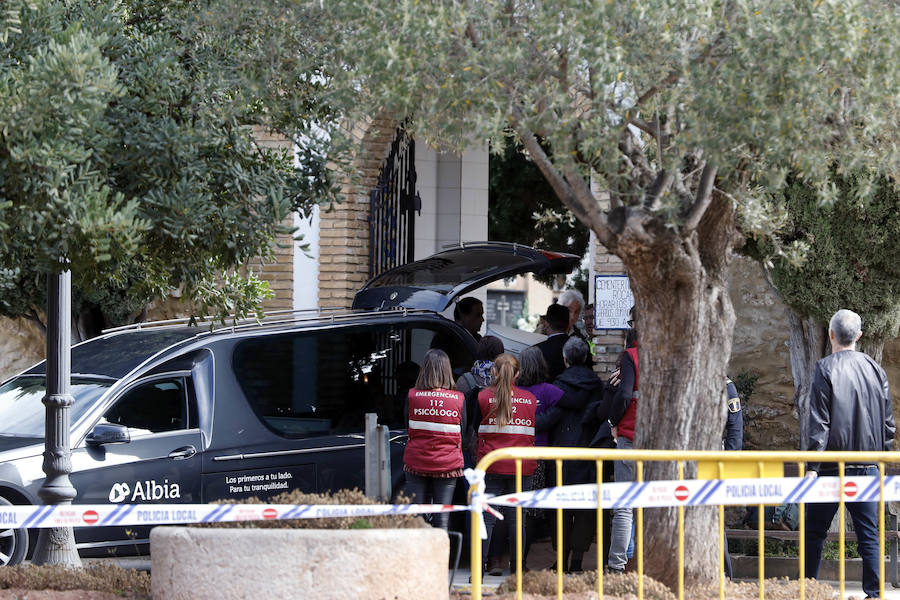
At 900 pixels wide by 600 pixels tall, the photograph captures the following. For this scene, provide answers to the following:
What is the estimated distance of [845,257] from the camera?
8641 millimetres

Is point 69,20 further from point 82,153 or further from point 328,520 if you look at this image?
point 328,520

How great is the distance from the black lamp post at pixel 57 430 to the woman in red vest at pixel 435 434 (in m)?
2.30

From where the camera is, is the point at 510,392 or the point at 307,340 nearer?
the point at 510,392

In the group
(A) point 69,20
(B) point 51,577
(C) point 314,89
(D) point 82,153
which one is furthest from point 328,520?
(A) point 69,20

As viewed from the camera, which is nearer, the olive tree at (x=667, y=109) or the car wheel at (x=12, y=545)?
the olive tree at (x=667, y=109)

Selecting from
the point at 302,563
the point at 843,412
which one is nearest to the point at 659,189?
the point at 843,412

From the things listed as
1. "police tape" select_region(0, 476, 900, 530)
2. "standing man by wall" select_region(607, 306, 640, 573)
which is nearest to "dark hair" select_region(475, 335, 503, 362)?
"standing man by wall" select_region(607, 306, 640, 573)

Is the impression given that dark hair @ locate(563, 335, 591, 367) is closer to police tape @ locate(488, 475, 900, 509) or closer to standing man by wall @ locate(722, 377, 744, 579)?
standing man by wall @ locate(722, 377, 744, 579)

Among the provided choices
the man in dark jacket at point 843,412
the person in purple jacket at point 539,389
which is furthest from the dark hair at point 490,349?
the man in dark jacket at point 843,412

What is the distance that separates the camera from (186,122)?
251 inches

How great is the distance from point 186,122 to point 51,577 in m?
2.63

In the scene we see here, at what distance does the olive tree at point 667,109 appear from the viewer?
519cm

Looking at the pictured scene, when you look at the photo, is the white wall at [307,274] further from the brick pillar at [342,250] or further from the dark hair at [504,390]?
the dark hair at [504,390]

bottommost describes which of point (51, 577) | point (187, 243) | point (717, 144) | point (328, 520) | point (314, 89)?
point (51, 577)
